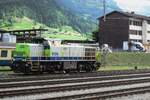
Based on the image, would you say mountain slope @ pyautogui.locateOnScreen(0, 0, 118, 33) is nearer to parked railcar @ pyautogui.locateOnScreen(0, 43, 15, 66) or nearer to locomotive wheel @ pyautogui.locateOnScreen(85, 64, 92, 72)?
parked railcar @ pyautogui.locateOnScreen(0, 43, 15, 66)

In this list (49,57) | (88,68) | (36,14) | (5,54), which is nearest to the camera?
(49,57)

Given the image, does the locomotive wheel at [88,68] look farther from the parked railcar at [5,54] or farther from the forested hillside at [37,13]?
the forested hillside at [37,13]

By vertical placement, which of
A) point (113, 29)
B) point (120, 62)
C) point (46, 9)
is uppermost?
point (46, 9)

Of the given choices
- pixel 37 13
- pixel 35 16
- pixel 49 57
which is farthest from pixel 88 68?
pixel 37 13

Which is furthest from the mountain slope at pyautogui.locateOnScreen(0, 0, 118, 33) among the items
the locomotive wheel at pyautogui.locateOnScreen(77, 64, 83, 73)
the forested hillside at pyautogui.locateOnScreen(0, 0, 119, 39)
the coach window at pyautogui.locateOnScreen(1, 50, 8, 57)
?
the locomotive wheel at pyautogui.locateOnScreen(77, 64, 83, 73)

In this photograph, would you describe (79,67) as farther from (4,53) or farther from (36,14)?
(36,14)

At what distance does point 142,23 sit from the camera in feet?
350

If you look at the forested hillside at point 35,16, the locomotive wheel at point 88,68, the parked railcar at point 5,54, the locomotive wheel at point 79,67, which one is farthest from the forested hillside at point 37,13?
the locomotive wheel at point 79,67

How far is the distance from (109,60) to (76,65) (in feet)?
79.7

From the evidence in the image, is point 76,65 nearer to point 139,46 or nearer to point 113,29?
point 139,46

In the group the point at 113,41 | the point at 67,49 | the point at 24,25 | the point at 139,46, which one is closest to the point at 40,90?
the point at 67,49

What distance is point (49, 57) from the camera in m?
34.3

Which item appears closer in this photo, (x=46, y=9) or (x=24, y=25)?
(x=24, y=25)

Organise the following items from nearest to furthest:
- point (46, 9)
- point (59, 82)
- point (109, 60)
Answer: point (59, 82), point (109, 60), point (46, 9)
